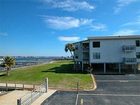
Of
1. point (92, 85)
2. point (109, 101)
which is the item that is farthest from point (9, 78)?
point (109, 101)

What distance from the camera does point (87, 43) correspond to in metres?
66.4

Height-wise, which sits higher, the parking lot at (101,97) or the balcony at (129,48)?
the balcony at (129,48)

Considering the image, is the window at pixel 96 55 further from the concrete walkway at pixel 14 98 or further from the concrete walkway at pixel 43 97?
the concrete walkway at pixel 14 98

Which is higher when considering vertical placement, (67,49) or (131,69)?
(67,49)

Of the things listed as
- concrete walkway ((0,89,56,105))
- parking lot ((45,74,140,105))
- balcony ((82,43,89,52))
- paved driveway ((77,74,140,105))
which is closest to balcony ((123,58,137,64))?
balcony ((82,43,89,52))

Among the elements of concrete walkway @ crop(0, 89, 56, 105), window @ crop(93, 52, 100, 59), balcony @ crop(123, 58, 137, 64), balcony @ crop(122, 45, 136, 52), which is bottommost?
concrete walkway @ crop(0, 89, 56, 105)

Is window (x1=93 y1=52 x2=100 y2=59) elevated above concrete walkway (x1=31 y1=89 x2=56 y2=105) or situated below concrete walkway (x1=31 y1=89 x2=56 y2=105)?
above

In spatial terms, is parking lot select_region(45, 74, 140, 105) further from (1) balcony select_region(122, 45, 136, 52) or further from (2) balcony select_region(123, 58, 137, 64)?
(1) balcony select_region(122, 45, 136, 52)

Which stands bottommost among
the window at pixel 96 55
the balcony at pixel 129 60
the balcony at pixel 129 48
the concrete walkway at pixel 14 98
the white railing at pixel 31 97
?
the concrete walkway at pixel 14 98

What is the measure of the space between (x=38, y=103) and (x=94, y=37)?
37.2m

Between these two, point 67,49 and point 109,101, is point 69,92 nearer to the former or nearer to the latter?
point 109,101

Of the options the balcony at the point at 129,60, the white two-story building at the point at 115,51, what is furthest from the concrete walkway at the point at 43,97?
the balcony at the point at 129,60

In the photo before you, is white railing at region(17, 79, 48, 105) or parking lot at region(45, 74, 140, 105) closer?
white railing at region(17, 79, 48, 105)

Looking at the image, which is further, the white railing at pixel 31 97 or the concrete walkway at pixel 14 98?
the concrete walkway at pixel 14 98
